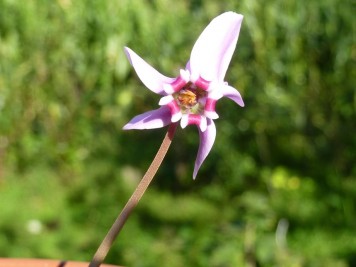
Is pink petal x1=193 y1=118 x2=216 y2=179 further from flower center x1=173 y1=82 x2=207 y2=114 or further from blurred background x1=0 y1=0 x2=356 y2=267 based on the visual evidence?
blurred background x1=0 y1=0 x2=356 y2=267

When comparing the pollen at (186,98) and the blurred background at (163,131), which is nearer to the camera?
the pollen at (186,98)

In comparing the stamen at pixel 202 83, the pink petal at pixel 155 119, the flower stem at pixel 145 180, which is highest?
the stamen at pixel 202 83

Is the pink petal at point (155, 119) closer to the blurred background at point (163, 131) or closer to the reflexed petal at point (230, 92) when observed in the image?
the reflexed petal at point (230, 92)

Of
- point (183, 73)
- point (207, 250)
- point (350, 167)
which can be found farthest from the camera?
point (350, 167)

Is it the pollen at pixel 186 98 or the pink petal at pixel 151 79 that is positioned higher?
the pink petal at pixel 151 79

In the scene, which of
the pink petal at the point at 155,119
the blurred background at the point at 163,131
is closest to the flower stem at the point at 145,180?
the pink petal at the point at 155,119

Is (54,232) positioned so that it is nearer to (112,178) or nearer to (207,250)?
(112,178)

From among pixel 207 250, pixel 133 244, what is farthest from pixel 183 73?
pixel 133 244
